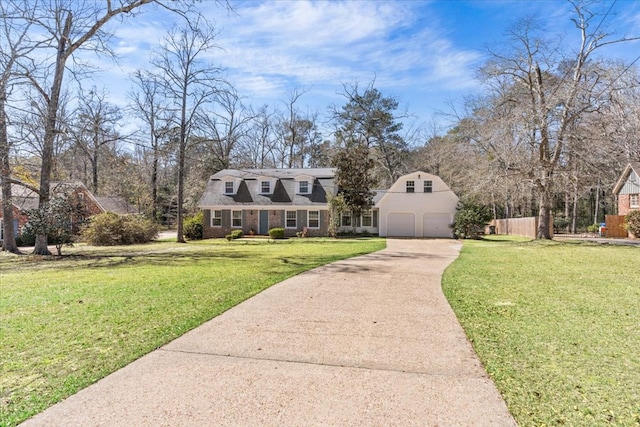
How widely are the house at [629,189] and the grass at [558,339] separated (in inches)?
810

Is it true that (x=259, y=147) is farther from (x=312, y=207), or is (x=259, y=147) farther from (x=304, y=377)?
(x=304, y=377)

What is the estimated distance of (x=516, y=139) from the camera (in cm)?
1795

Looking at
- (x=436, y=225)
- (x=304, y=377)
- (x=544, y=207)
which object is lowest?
(x=304, y=377)

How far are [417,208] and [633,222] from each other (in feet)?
41.7

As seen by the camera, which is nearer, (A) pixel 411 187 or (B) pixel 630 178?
(B) pixel 630 178

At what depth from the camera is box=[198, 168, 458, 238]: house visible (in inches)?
1011

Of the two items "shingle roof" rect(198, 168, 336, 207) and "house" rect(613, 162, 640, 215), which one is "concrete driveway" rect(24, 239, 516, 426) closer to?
"shingle roof" rect(198, 168, 336, 207)

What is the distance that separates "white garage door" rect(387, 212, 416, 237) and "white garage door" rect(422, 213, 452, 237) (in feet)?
2.49

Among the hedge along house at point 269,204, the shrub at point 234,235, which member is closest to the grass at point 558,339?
the hedge along house at point 269,204

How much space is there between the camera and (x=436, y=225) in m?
25.8

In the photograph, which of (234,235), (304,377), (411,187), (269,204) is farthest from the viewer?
(269,204)

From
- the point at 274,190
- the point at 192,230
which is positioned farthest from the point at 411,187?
the point at 192,230

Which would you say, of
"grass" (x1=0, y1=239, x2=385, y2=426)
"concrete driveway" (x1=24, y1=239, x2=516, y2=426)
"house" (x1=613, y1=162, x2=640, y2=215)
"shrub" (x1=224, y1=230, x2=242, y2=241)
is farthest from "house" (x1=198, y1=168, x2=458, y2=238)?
"concrete driveway" (x1=24, y1=239, x2=516, y2=426)

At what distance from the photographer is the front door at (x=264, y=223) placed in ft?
86.8
